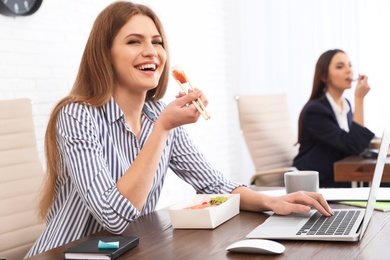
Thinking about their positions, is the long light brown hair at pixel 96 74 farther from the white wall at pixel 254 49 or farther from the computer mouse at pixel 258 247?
the white wall at pixel 254 49

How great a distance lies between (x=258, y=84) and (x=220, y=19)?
659 millimetres

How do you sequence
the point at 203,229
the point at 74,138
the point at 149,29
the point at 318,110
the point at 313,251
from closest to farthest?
the point at 313,251 → the point at 203,229 → the point at 74,138 → the point at 149,29 → the point at 318,110

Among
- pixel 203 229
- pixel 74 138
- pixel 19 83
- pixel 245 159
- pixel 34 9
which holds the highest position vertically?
pixel 34 9

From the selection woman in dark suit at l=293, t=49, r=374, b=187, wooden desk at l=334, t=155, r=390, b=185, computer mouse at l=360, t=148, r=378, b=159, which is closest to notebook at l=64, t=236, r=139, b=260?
wooden desk at l=334, t=155, r=390, b=185

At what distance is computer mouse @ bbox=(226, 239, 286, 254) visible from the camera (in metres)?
1.15

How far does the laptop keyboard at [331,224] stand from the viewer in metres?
1.29

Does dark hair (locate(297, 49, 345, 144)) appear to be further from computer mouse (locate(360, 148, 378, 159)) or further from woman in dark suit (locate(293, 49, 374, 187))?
computer mouse (locate(360, 148, 378, 159))

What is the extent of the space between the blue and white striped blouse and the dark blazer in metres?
1.51

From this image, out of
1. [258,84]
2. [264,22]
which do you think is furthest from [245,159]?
[264,22]

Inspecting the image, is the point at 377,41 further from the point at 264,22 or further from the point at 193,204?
the point at 193,204

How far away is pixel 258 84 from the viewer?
520 centimetres

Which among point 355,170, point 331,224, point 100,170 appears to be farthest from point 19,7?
point 331,224

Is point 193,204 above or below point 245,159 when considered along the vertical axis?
above

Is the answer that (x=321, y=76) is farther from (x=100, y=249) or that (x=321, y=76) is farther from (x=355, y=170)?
(x=100, y=249)
